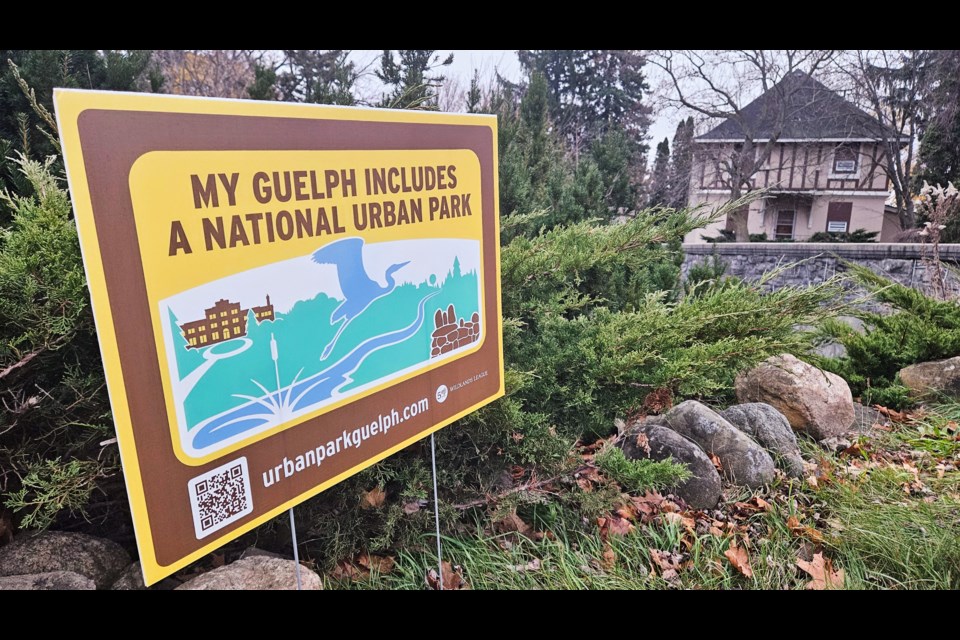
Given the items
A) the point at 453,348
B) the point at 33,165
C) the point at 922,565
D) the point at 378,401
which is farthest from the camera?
the point at 922,565

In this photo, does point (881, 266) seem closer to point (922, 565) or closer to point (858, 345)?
point (858, 345)

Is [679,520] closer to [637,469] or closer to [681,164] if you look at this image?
[637,469]

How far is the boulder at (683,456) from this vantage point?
3.66 meters

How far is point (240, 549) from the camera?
2820 mm

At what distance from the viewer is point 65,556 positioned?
2332mm

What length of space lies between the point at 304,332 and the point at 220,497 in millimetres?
594

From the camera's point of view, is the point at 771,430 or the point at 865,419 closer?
the point at 771,430

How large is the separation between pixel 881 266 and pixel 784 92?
35.4ft

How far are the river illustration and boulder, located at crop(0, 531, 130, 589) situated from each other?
44.0 inches

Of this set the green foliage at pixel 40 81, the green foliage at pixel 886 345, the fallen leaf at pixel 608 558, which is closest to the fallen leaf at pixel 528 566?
the fallen leaf at pixel 608 558

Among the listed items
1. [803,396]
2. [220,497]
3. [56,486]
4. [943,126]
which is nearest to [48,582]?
[56,486]

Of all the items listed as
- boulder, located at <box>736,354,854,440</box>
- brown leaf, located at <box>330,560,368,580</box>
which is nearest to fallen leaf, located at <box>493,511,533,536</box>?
brown leaf, located at <box>330,560,368,580</box>

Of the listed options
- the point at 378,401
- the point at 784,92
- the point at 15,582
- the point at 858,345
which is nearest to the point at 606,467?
the point at 378,401

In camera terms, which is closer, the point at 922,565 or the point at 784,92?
the point at 922,565
